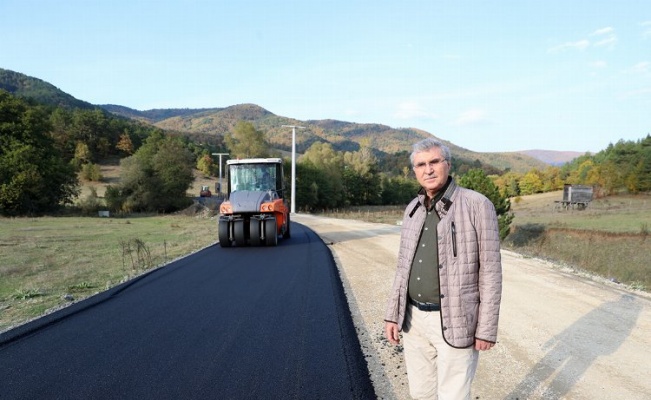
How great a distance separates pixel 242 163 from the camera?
13.8 m

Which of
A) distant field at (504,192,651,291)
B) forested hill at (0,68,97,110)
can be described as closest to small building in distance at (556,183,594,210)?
distant field at (504,192,651,291)

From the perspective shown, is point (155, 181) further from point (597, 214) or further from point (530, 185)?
point (530, 185)

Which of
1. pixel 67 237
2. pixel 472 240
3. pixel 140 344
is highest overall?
pixel 472 240

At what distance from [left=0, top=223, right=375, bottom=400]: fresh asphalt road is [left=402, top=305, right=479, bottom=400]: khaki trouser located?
3.15ft

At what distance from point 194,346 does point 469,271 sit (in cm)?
336

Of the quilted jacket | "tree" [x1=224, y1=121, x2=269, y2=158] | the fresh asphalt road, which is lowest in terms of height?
the fresh asphalt road

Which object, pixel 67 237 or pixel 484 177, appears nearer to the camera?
pixel 67 237

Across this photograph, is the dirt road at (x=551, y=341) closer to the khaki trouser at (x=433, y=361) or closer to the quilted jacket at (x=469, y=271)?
the khaki trouser at (x=433, y=361)

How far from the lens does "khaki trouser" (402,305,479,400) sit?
239cm

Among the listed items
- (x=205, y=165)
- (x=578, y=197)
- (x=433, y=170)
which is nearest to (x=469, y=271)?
(x=433, y=170)

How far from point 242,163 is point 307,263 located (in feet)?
17.3

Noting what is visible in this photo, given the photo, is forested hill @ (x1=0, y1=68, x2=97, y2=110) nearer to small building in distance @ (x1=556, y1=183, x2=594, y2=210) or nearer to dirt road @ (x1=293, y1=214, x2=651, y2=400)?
small building in distance @ (x1=556, y1=183, x2=594, y2=210)

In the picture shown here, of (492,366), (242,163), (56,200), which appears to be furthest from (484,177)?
(56,200)

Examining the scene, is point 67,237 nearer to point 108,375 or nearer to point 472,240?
point 108,375
